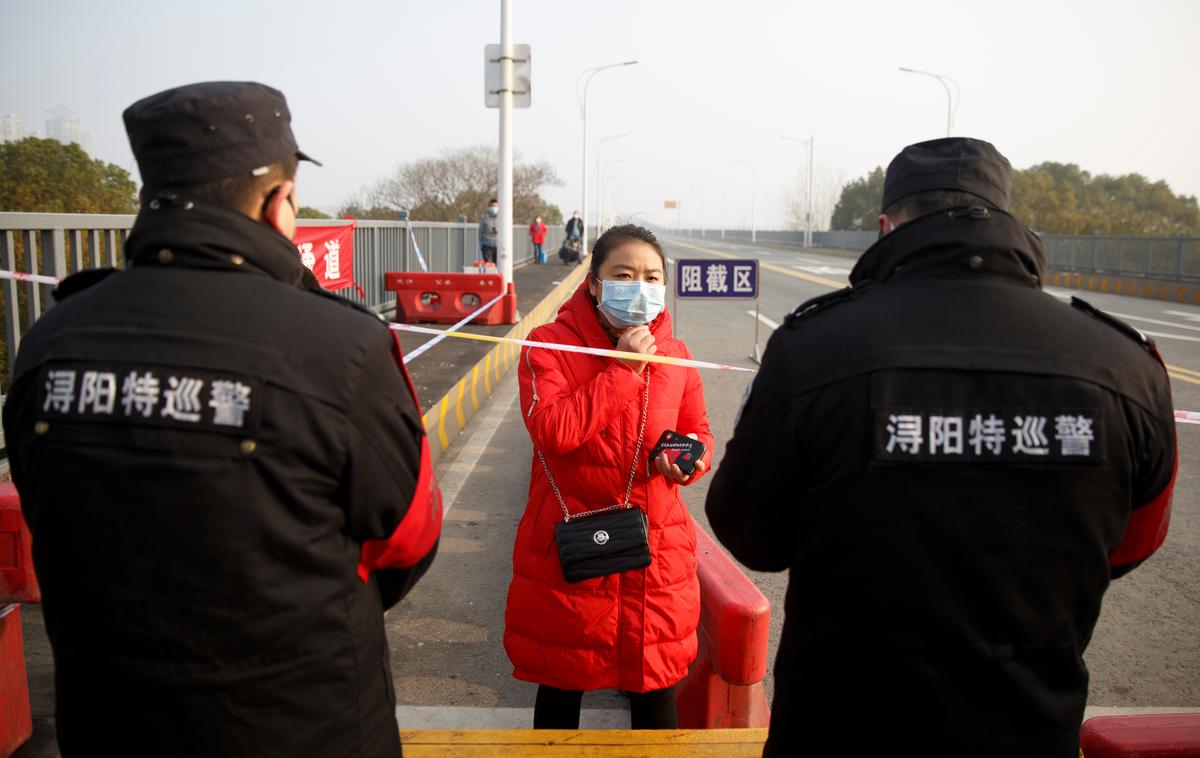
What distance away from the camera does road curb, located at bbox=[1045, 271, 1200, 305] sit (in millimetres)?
23859

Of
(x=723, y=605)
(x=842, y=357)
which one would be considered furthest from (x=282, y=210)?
(x=723, y=605)

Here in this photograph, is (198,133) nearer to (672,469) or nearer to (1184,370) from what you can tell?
(672,469)

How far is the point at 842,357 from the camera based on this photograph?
1.67 metres

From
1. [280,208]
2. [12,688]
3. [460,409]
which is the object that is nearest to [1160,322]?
[460,409]

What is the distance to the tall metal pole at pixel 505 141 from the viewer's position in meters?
13.7

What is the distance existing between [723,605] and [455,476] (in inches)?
163

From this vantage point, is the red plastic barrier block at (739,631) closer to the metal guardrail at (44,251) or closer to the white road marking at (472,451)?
the metal guardrail at (44,251)

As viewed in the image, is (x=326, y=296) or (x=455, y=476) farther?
(x=455, y=476)

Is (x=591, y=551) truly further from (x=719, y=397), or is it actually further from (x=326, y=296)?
(x=719, y=397)

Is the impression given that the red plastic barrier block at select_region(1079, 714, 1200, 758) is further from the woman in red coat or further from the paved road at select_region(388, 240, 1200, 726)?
the paved road at select_region(388, 240, 1200, 726)

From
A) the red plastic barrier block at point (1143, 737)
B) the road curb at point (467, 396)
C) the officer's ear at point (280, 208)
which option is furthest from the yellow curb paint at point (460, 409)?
the officer's ear at point (280, 208)

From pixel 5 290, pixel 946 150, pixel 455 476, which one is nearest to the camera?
pixel 946 150

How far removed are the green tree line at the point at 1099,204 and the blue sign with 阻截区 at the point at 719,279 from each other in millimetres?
31869

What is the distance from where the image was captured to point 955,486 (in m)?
1.62
